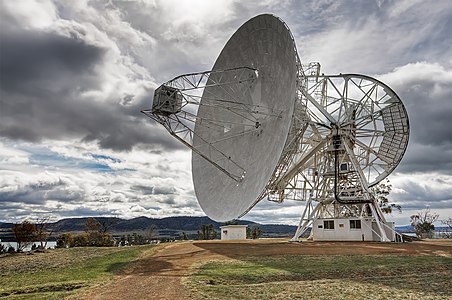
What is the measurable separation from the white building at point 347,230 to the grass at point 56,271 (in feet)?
63.0

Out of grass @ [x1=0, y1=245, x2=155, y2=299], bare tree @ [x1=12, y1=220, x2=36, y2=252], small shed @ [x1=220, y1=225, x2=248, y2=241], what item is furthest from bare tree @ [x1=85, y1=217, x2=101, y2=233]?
grass @ [x1=0, y1=245, x2=155, y2=299]

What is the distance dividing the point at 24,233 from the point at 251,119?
26.4 m

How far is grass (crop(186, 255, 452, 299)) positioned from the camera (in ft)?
52.6

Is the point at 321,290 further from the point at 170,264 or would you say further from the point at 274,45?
the point at 274,45

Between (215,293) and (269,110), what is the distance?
19.8 m

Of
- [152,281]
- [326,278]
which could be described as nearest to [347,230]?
[326,278]

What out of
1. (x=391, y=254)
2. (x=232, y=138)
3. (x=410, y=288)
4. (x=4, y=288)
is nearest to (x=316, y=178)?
(x=232, y=138)

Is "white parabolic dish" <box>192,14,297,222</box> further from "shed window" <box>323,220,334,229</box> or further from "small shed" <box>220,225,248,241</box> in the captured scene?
"small shed" <box>220,225,248,241</box>

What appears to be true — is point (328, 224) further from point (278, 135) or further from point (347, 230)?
Result: point (278, 135)

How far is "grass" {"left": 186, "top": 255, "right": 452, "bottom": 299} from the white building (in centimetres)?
1492

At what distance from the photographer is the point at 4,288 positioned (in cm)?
1975

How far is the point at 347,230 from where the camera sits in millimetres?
43125

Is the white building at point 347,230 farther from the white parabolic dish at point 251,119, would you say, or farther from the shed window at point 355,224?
the white parabolic dish at point 251,119

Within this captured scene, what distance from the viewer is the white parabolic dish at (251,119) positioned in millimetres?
30422
